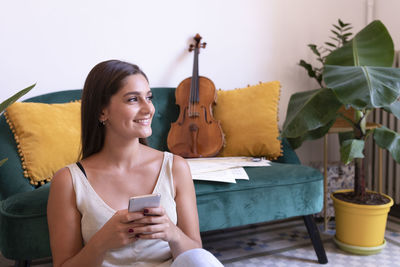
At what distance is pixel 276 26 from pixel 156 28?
0.93 meters

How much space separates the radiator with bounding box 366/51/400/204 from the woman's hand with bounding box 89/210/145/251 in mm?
2216

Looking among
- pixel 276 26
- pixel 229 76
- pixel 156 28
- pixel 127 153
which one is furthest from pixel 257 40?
pixel 127 153

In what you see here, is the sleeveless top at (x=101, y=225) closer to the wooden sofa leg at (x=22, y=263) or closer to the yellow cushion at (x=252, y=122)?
the wooden sofa leg at (x=22, y=263)

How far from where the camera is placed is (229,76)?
2568mm

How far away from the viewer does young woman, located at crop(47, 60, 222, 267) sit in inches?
33.7

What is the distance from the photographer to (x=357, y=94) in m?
1.42

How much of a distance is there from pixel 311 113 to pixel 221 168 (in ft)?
1.65

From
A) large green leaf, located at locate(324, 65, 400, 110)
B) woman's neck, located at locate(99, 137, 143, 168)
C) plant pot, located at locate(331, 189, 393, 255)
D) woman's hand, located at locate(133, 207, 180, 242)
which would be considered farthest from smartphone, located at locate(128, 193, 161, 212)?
plant pot, located at locate(331, 189, 393, 255)

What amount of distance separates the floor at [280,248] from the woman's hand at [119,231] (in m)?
1.07

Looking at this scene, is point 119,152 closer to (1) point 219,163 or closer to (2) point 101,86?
(2) point 101,86

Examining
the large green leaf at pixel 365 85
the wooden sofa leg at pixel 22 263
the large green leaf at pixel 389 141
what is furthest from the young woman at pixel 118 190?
the large green leaf at pixel 389 141

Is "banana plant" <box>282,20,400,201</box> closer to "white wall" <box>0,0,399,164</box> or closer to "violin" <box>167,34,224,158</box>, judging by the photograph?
"violin" <box>167,34,224,158</box>

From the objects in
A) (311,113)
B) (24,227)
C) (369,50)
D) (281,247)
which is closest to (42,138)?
(24,227)

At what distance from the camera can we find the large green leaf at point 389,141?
172 centimetres
